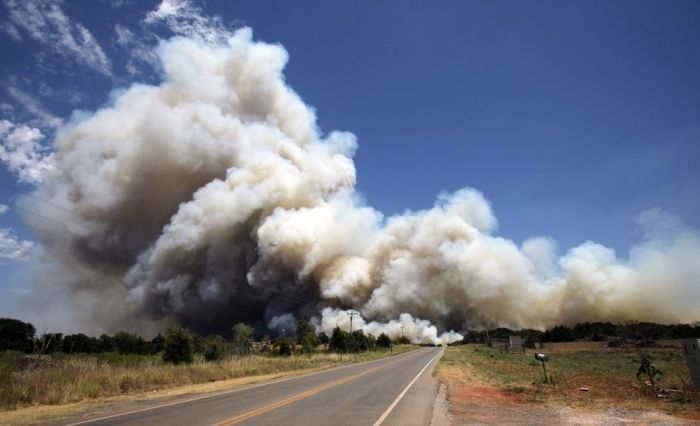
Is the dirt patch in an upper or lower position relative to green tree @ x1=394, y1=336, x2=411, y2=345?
upper

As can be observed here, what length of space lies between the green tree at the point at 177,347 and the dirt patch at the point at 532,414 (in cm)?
3412

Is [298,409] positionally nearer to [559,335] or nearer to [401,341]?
[559,335]

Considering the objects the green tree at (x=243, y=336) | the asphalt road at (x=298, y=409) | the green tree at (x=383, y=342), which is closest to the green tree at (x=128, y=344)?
the green tree at (x=243, y=336)

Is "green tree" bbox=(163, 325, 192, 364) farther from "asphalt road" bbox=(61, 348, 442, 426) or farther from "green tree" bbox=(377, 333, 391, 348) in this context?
"green tree" bbox=(377, 333, 391, 348)

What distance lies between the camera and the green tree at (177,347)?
4101 cm

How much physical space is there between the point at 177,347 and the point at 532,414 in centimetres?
3841

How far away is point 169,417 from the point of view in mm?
10477

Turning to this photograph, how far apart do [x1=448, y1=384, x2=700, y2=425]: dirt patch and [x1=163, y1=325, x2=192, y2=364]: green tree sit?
34.1 m

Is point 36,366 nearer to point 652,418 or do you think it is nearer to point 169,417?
point 169,417

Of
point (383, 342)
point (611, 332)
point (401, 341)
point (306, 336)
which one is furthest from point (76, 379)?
point (401, 341)

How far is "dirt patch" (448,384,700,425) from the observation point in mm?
9852

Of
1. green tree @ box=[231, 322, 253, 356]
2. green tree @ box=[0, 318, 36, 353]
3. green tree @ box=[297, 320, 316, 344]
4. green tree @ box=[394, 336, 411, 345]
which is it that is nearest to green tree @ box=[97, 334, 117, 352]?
green tree @ box=[0, 318, 36, 353]

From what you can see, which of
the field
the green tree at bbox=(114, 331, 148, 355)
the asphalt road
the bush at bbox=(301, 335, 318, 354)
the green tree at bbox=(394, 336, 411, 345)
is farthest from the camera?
the green tree at bbox=(394, 336, 411, 345)

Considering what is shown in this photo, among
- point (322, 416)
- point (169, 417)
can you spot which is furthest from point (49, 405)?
point (322, 416)
